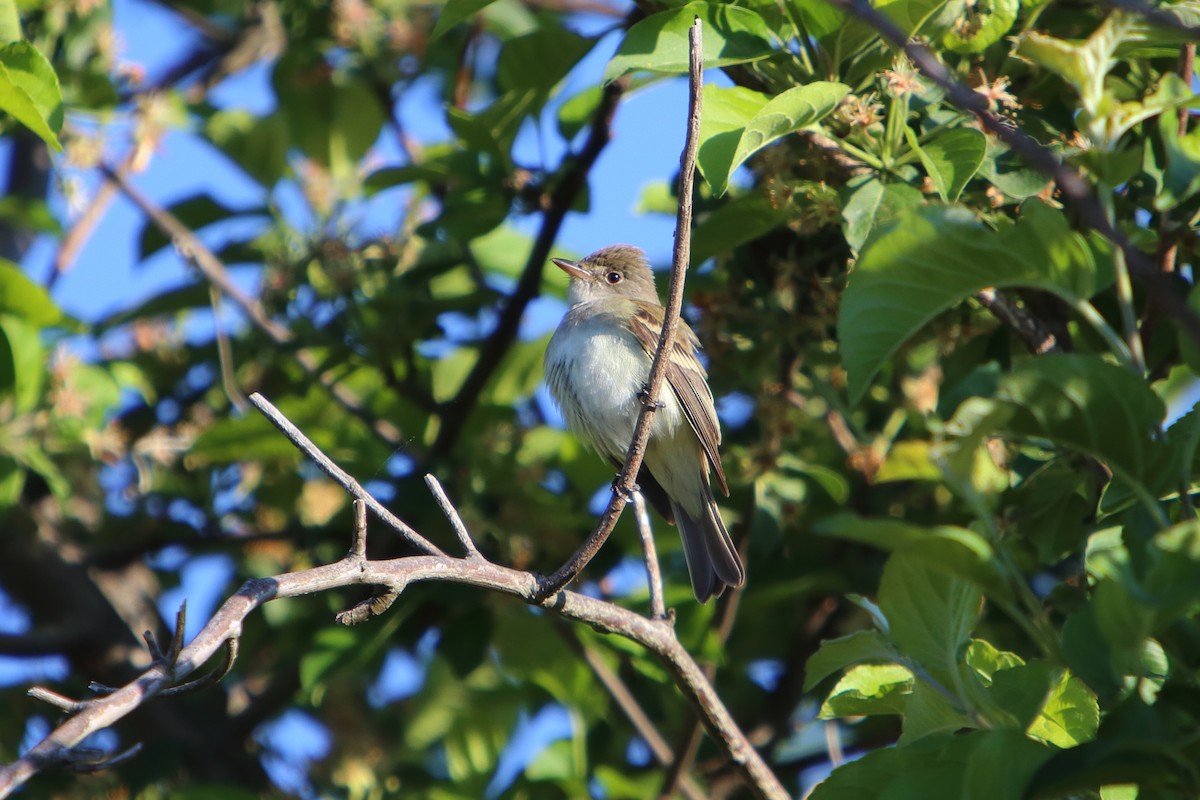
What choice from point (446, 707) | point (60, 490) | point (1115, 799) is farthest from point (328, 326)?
point (1115, 799)

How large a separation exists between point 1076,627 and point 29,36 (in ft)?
14.1

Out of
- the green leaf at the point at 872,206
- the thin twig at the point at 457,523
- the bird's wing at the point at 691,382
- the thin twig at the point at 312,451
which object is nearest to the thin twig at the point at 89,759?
the thin twig at the point at 312,451

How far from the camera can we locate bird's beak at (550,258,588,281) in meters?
5.14

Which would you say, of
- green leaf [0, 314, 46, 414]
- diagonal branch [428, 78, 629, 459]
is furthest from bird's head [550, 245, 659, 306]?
green leaf [0, 314, 46, 414]

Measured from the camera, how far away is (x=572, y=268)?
5.20 m

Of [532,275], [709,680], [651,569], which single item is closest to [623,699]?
[709,680]

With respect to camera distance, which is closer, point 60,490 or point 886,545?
point 886,545

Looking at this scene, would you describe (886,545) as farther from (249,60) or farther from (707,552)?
(249,60)

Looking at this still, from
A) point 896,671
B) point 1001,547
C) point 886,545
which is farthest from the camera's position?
point 896,671

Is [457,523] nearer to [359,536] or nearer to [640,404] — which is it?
[359,536]

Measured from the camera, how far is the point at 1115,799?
238cm

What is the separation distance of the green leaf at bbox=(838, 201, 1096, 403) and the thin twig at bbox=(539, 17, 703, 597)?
1.16 feet

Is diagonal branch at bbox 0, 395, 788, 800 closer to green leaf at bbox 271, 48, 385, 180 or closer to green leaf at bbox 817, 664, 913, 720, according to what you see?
green leaf at bbox 817, 664, 913, 720

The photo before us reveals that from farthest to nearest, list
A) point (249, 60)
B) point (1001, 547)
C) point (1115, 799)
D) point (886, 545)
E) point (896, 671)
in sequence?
point (249, 60)
point (896, 671)
point (1115, 799)
point (1001, 547)
point (886, 545)
